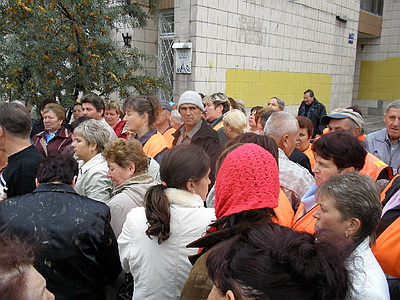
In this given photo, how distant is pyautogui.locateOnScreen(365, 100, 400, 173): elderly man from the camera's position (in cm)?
354

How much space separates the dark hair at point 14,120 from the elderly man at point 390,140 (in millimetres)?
3519

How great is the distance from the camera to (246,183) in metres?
1.40

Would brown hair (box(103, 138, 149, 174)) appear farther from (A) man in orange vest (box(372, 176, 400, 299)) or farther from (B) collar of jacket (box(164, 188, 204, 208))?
(A) man in orange vest (box(372, 176, 400, 299))

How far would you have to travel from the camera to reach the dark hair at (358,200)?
1.54 m

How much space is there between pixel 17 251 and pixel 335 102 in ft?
45.0

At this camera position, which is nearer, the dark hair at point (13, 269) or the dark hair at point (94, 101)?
the dark hair at point (13, 269)

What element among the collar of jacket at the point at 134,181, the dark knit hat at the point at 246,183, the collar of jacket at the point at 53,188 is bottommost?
the collar of jacket at the point at 134,181

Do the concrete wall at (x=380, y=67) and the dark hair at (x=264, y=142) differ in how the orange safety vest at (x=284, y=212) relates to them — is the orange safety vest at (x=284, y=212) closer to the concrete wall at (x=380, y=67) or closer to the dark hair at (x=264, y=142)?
the dark hair at (x=264, y=142)

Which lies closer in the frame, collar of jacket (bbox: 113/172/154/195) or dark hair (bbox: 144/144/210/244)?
dark hair (bbox: 144/144/210/244)

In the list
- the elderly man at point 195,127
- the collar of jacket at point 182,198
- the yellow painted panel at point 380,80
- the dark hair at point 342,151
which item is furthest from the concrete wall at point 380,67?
the collar of jacket at point 182,198

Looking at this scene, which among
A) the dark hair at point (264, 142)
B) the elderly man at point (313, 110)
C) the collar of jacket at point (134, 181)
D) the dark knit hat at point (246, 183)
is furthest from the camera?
the elderly man at point (313, 110)

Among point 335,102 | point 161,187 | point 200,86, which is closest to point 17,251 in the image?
point 161,187

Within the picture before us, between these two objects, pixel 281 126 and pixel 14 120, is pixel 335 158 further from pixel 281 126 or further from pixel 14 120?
pixel 14 120

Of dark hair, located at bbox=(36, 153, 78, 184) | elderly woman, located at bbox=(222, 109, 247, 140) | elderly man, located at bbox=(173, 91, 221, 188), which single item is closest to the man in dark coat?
dark hair, located at bbox=(36, 153, 78, 184)
